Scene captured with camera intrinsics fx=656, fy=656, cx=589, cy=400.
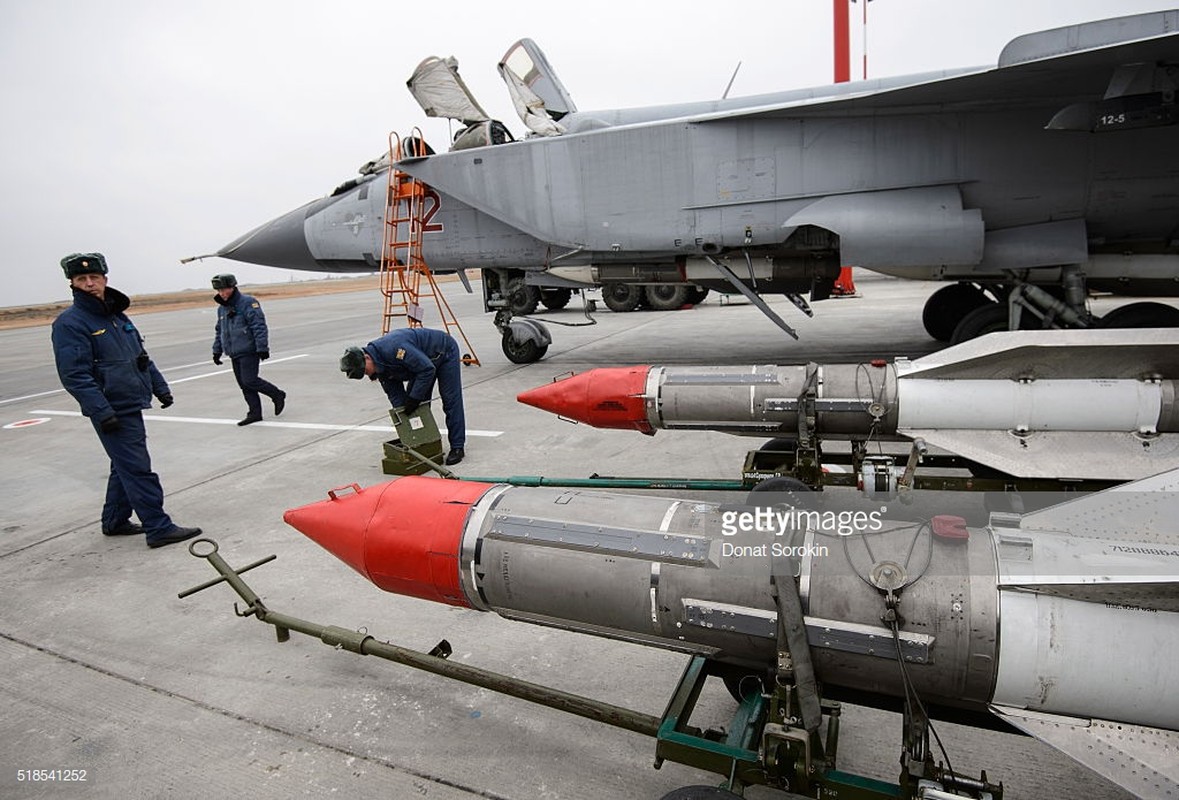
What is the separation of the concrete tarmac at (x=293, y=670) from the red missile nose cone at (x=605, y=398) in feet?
2.24

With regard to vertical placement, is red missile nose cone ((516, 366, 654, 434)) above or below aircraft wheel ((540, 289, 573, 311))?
below

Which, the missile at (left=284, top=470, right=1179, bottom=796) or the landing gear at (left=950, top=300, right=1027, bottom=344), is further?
the landing gear at (left=950, top=300, right=1027, bottom=344)

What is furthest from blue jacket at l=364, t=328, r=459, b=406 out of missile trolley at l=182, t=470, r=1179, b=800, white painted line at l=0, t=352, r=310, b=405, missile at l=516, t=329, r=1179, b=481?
white painted line at l=0, t=352, r=310, b=405

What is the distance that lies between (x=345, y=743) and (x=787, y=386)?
11.2ft

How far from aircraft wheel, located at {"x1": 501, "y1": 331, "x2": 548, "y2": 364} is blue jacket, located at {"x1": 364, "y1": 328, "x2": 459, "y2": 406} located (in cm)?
425

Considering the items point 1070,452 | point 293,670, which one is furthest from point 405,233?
point 1070,452

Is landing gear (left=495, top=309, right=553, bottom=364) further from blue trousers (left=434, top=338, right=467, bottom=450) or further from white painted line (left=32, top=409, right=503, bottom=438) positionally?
blue trousers (left=434, top=338, right=467, bottom=450)

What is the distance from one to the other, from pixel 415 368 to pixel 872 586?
4.67m

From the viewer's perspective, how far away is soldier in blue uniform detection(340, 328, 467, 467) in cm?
576

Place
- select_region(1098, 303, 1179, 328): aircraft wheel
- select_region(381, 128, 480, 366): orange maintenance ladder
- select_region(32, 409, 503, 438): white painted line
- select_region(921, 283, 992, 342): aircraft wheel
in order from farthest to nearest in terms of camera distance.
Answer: select_region(921, 283, 992, 342): aircraft wheel, select_region(381, 128, 480, 366): orange maintenance ladder, select_region(32, 409, 503, 438): white painted line, select_region(1098, 303, 1179, 328): aircraft wheel

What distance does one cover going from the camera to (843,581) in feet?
7.23

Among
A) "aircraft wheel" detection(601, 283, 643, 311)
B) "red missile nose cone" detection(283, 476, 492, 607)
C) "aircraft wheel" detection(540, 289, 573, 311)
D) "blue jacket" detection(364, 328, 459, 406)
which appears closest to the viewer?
"red missile nose cone" detection(283, 476, 492, 607)

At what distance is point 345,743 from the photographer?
2844 mm

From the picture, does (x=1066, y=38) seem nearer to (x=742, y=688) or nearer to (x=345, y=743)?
(x=742, y=688)
